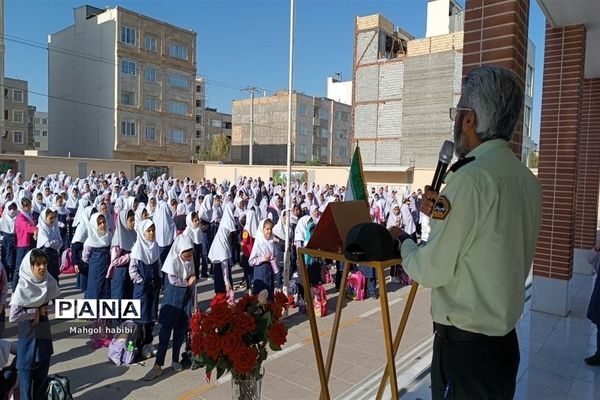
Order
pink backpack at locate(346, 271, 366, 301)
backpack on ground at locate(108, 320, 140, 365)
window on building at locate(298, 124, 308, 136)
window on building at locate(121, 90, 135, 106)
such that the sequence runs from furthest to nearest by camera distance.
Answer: window on building at locate(298, 124, 308, 136) → window on building at locate(121, 90, 135, 106) → pink backpack at locate(346, 271, 366, 301) → backpack on ground at locate(108, 320, 140, 365)

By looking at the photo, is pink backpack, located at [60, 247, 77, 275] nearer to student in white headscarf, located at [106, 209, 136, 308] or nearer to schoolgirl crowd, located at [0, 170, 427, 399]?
schoolgirl crowd, located at [0, 170, 427, 399]

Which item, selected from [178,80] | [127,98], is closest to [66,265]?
[127,98]

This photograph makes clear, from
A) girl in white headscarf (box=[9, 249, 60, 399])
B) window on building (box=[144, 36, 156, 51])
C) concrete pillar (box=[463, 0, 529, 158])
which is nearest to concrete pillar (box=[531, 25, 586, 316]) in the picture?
concrete pillar (box=[463, 0, 529, 158])

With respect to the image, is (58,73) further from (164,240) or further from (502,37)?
(502,37)

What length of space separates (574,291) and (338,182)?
23429 millimetres

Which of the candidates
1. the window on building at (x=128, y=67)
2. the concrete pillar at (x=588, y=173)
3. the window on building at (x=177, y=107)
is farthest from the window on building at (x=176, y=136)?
the concrete pillar at (x=588, y=173)

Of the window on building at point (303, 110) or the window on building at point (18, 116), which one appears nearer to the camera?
the window on building at point (18, 116)

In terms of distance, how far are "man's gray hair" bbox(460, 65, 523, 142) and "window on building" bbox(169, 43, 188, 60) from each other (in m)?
46.6

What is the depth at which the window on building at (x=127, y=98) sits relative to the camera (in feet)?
136

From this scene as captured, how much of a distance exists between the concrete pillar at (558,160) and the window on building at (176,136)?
1660 inches

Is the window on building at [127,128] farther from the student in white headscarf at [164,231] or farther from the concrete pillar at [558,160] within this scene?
the concrete pillar at [558,160]

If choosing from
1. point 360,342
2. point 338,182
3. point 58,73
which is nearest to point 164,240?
point 360,342

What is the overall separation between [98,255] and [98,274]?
279mm

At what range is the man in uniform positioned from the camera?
180 cm
